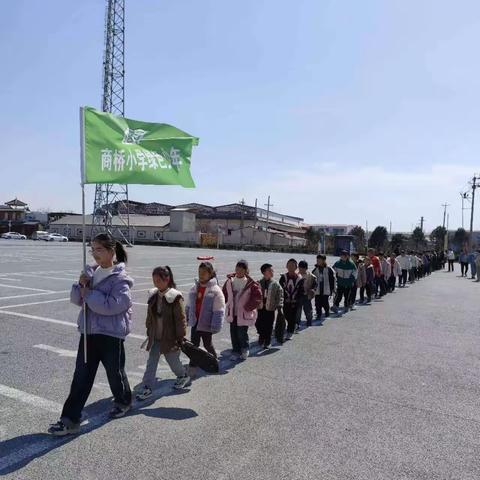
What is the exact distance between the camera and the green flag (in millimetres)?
4707

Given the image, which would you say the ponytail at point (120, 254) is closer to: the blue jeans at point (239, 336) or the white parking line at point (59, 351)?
the blue jeans at point (239, 336)

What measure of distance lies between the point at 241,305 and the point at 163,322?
6.43 ft

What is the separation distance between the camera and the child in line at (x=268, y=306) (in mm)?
7551

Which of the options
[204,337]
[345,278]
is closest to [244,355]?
[204,337]

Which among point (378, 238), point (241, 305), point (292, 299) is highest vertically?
point (378, 238)

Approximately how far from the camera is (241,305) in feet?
22.2

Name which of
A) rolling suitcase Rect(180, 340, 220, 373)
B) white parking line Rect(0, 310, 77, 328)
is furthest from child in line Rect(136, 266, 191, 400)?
white parking line Rect(0, 310, 77, 328)

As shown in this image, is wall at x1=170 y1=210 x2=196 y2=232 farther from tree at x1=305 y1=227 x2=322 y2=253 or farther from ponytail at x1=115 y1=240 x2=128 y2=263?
ponytail at x1=115 y1=240 x2=128 y2=263

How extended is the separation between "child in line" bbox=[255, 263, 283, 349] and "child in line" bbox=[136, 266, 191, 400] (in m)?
2.68

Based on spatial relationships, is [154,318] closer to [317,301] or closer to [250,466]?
[250,466]

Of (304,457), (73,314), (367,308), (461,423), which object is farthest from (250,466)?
(367,308)

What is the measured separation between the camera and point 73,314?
996 centimetres

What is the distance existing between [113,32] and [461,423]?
5545 cm

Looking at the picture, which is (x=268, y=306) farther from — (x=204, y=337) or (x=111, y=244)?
(x=111, y=244)
